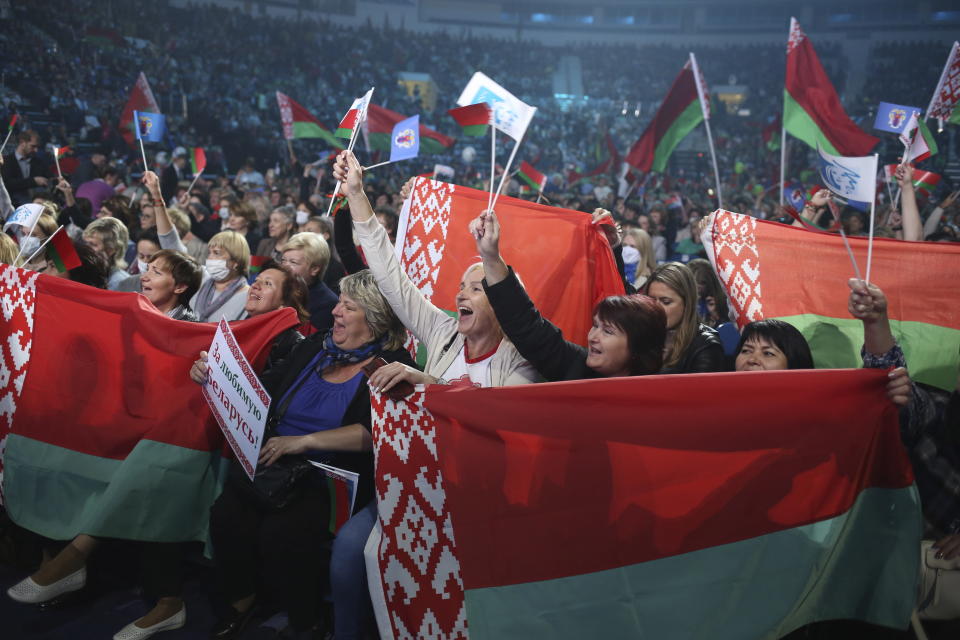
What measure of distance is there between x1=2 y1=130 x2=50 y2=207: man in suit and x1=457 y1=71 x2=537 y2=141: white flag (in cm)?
686

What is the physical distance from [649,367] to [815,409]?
0.67 m

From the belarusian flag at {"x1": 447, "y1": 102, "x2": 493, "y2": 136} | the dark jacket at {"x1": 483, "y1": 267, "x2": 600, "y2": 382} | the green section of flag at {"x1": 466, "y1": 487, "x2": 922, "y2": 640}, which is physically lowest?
the green section of flag at {"x1": 466, "y1": 487, "x2": 922, "y2": 640}

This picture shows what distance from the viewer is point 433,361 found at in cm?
352

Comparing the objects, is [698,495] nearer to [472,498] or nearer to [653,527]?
[653,527]

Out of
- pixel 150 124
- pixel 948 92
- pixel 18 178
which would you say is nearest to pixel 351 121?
pixel 150 124

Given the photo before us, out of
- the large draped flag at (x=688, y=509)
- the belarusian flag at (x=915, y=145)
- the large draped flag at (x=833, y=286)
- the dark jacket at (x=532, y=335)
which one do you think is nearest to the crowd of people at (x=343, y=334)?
the dark jacket at (x=532, y=335)

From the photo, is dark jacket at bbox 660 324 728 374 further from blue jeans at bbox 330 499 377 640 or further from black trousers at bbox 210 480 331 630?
black trousers at bbox 210 480 331 630

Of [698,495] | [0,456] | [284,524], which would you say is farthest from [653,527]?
[0,456]

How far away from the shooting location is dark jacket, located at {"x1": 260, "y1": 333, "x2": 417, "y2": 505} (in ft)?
11.3

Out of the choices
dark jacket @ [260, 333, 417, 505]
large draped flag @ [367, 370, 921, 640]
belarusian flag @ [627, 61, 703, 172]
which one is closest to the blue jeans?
dark jacket @ [260, 333, 417, 505]

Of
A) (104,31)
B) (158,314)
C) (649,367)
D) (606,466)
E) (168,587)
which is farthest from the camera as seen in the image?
(104,31)

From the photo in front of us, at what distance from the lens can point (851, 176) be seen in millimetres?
3678

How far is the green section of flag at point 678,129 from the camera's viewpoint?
8562 mm

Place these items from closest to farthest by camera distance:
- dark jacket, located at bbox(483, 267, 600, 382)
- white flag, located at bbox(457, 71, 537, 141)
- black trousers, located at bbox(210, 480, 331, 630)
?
dark jacket, located at bbox(483, 267, 600, 382) < black trousers, located at bbox(210, 480, 331, 630) < white flag, located at bbox(457, 71, 537, 141)
